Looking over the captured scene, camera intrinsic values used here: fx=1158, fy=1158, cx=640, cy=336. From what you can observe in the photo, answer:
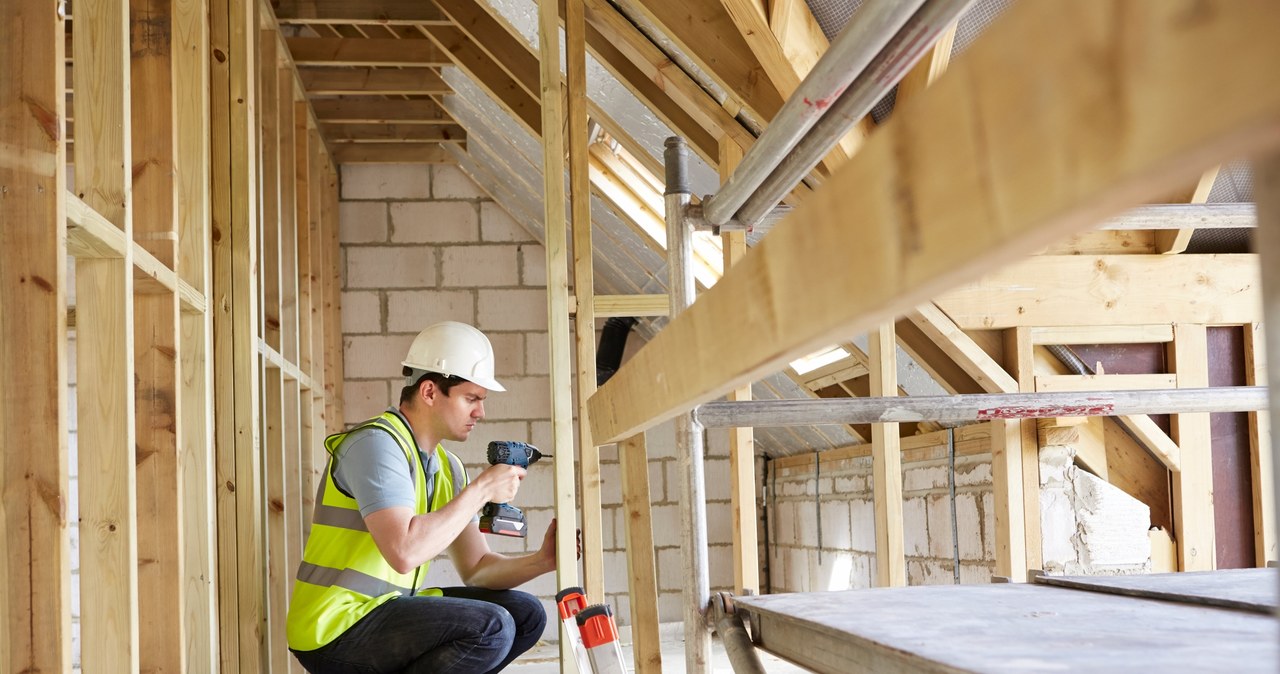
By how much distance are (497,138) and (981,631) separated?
5.27 metres

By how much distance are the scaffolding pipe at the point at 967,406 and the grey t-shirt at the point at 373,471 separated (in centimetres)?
115

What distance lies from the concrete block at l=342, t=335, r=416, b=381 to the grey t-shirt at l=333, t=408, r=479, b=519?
4305 mm

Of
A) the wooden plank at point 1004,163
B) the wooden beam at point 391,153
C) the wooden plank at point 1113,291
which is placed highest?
the wooden beam at point 391,153

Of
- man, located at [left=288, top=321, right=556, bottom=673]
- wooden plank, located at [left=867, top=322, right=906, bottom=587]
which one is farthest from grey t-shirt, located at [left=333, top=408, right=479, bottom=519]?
wooden plank, located at [left=867, top=322, right=906, bottom=587]

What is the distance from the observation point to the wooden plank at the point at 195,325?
119 inches

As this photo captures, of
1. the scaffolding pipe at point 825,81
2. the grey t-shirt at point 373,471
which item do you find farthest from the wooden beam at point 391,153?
the scaffolding pipe at point 825,81

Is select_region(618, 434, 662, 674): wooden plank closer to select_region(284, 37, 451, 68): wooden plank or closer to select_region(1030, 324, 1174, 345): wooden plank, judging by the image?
select_region(1030, 324, 1174, 345): wooden plank

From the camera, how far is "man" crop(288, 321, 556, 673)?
2.69 meters

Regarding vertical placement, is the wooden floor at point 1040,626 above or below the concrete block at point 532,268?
below

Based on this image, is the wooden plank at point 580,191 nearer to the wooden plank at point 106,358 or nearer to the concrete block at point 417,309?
the wooden plank at point 106,358

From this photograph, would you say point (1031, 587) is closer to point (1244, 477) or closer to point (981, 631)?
point (981, 631)

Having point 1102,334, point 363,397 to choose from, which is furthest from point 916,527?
point 363,397

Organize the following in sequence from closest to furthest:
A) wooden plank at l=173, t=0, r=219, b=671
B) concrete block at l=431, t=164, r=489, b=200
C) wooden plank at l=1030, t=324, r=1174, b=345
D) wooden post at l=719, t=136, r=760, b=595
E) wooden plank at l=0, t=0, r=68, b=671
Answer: wooden plank at l=0, t=0, r=68, b=671, wooden plank at l=173, t=0, r=219, b=671, wooden plank at l=1030, t=324, r=1174, b=345, wooden post at l=719, t=136, r=760, b=595, concrete block at l=431, t=164, r=489, b=200

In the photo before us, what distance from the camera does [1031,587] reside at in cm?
157
